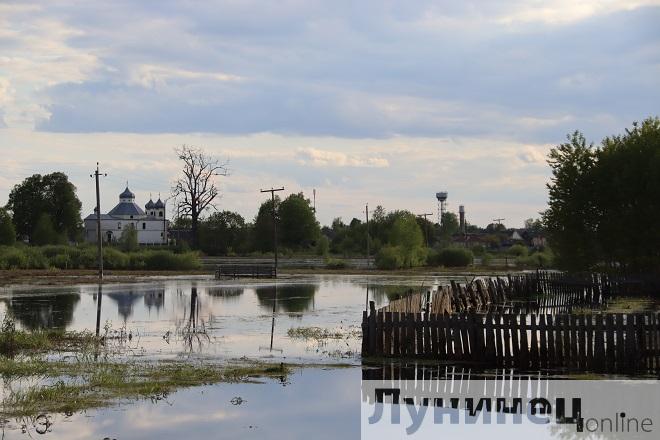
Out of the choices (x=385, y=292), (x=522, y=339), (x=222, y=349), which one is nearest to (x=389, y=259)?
(x=385, y=292)

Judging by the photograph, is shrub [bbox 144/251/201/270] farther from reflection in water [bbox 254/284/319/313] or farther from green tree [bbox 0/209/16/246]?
green tree [bbox 0/209/16/246]

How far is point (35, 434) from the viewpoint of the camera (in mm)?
13914

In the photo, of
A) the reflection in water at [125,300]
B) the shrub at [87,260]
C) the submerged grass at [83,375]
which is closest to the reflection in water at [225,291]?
the reflection in water at [125,300]

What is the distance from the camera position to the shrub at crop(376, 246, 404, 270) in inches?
3809

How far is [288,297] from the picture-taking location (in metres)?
48.6

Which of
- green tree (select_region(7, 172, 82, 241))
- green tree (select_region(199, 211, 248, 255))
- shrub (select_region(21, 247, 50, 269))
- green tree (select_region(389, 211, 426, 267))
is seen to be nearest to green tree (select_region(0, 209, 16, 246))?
green tree (select_region(7, 172, 82, 241))

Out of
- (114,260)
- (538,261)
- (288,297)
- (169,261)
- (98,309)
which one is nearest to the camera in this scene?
(98,309)

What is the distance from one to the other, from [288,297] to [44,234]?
89.9 meters

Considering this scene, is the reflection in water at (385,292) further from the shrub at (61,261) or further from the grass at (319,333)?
the shrub at (61,261)

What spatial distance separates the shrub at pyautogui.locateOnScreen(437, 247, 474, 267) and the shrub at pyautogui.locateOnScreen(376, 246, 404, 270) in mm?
A: 6297

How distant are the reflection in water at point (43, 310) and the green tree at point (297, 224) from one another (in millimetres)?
95694

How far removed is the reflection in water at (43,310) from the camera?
1275 inches

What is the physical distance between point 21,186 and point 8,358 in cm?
13146

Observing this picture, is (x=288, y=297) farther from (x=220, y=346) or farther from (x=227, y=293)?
(x=220, y=346)
